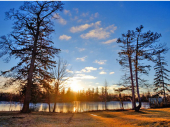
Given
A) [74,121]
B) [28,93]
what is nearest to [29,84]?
[28,93]

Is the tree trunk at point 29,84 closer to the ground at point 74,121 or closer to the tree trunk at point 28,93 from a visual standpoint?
the tree trunk at point 28,93

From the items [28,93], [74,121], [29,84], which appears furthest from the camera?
[29,84]

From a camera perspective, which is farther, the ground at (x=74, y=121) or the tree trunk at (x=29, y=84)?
the tree trunk at (x=29, y=84)

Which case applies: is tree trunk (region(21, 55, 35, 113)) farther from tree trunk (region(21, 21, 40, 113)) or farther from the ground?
the ground

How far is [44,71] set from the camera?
12469mm

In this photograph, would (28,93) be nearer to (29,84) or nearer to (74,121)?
(29,84)

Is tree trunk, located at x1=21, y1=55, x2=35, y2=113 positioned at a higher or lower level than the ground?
higher

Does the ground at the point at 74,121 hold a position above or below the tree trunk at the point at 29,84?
below

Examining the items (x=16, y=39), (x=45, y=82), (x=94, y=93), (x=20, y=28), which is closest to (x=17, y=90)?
(x=45, y=82)

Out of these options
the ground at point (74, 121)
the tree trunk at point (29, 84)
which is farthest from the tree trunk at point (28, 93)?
the ground at point (74, 121)

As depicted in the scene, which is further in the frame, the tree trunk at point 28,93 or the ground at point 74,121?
the tree trunk at point 28,93

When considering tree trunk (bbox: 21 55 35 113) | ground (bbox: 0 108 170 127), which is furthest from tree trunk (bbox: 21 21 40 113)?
ground (bbox: 0 108 170 127)

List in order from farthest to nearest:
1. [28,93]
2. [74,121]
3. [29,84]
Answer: [29,84] → [28,93] → [74,121]

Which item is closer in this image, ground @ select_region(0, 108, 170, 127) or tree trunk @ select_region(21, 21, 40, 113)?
ground @ select_region(0, 108, 170, 127)
